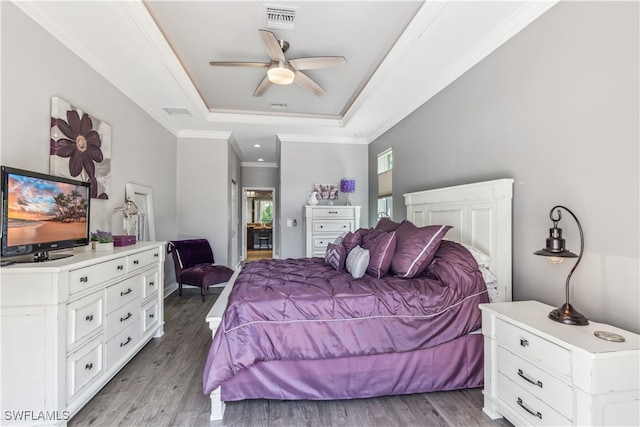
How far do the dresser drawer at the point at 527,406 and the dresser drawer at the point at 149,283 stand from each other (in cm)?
284

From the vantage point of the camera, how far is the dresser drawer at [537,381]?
1.37m

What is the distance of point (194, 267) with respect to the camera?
457cm

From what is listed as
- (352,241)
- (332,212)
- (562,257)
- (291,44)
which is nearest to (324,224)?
(332,212)

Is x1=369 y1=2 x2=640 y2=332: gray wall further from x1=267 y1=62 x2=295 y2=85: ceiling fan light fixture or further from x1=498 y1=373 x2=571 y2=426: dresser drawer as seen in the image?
x1=267 y1=62 x2=295 y2=85: ceiling fan light fixture

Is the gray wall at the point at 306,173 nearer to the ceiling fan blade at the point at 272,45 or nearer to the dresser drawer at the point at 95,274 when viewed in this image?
the ceiling fan blade at the point at 272,45

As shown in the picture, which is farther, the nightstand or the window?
the window

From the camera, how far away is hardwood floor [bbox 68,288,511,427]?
1.82 m

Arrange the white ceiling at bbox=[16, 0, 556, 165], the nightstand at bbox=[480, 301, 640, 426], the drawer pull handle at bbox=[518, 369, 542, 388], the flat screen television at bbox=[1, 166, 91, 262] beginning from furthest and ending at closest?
the white ceiling at bbox=[16, 0, 556, 165] < the flat screen television at bbox=[1, 166, 91, 262] < the drawer pull handle at bbox=[518, 369, 542, 388] < the nightstand at bbox=[480, 301, 640, 426]

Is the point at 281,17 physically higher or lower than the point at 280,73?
higher

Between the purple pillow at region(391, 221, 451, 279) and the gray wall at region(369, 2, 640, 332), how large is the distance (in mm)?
575

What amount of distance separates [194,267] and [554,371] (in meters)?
4.36

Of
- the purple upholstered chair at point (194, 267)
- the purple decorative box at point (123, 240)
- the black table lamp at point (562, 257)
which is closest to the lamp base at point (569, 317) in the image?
the black table lamp at point (562, 257)

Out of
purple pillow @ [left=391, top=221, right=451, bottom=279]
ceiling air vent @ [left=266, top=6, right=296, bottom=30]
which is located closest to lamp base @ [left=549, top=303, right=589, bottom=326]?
purple pillow @ [left=391, top=221, right=451, bottom=279]

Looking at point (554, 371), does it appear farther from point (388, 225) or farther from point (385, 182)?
point (385, 182)
